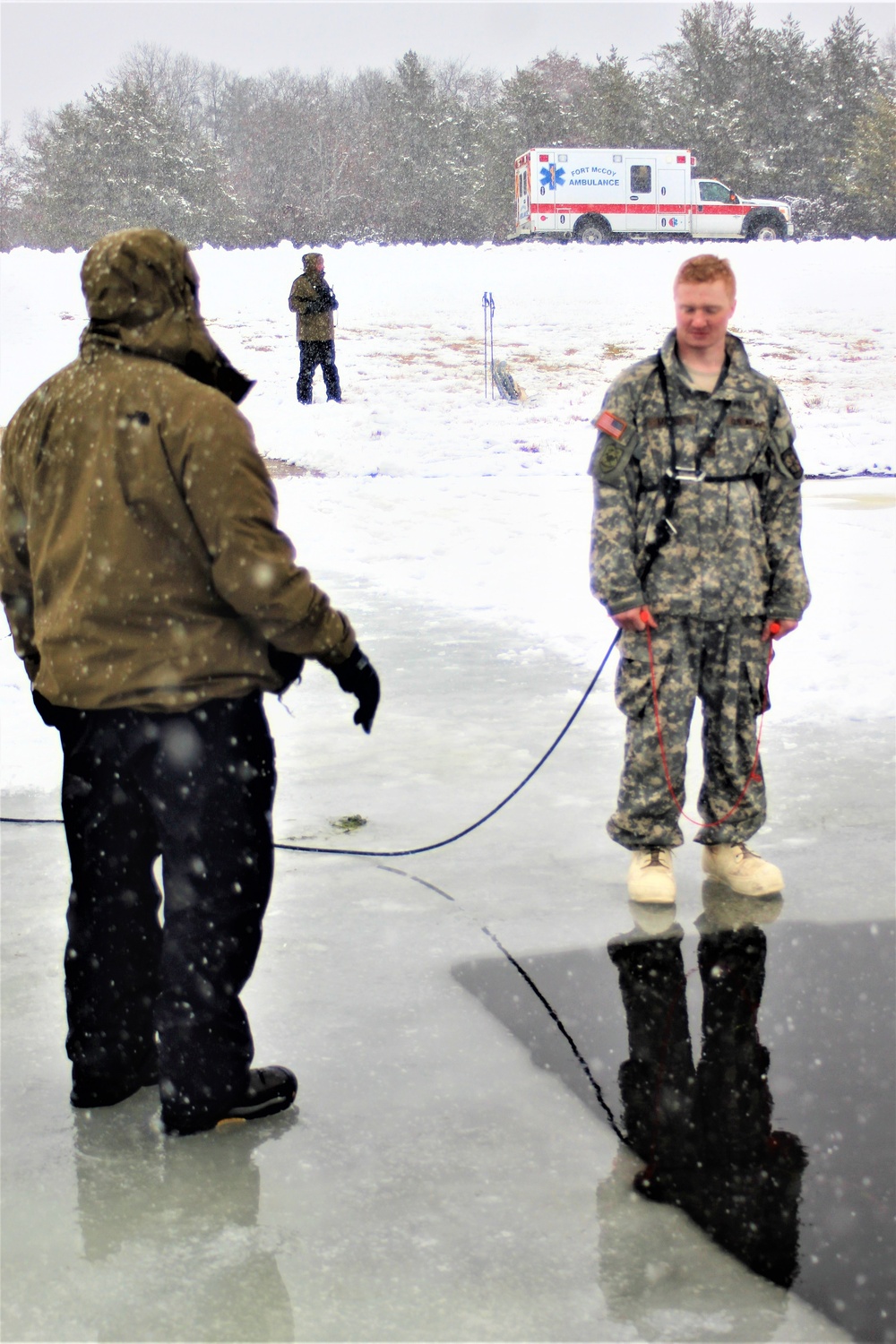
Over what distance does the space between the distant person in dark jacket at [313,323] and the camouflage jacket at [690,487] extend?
13.1 meters

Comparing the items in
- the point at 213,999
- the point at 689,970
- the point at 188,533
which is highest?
the point at 188,533

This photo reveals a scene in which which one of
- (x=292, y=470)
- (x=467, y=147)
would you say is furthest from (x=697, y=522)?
(x=467, y=147)

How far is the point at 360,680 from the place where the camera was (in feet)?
9.35

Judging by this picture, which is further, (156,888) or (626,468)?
(626,468)

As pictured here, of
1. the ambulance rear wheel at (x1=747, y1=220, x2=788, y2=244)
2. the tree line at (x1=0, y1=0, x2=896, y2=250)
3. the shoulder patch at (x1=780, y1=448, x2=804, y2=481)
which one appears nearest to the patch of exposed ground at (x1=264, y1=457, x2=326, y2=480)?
the shoulder patch at (x1=780, y1=448, x2=804, y2=481)

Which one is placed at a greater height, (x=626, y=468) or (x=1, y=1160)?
(x=626, y=468)

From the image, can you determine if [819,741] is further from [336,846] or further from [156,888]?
[156,888]

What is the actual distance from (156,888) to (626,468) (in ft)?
5.68

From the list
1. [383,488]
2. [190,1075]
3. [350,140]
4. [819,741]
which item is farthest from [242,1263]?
[350,140]

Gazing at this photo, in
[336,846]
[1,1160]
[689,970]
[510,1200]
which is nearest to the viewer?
[510,1200]

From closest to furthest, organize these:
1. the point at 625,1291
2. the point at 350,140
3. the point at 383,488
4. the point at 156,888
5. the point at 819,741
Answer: the point at 625,1291 < the point at 156,888 < the point at 819,741 < the point at 383,488 < the point at 350,140

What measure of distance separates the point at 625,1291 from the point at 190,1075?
953 millimetres

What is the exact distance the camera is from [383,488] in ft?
41.4

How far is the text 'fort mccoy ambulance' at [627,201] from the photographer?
113 ft
